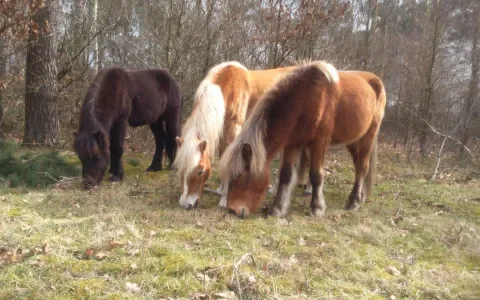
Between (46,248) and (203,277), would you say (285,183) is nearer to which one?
(203,277)

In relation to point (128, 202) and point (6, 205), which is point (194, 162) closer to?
point (128, 202)

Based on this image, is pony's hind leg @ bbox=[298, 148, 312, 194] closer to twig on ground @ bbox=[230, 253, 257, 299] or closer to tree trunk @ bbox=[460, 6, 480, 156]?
twig on ground @ bbox=[230, 253, 257, 299]

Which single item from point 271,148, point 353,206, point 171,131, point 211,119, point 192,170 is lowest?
point 353,206

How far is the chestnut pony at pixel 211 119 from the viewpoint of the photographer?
5312 mm

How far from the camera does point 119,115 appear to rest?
22.5 ft

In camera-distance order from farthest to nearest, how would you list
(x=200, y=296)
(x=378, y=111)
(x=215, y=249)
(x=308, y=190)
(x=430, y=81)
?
1. (x=430, y=81)
2. (x=308, y=190)
3. (x=378, y=111)
4. (x=215, y=249)
5. (x=200, y=296)

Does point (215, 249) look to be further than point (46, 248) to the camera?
Yes

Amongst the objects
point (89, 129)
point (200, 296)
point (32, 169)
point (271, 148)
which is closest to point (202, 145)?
point (271, 148)

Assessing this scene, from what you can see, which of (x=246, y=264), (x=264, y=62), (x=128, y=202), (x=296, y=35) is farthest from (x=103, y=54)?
(x=246, y=264)

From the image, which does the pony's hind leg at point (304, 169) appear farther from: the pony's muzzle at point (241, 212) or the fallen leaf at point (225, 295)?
the fallen leaf at point (225, 295)

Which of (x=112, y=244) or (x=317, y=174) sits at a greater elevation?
(x=317, y=174)

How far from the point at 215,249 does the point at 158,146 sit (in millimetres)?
4632

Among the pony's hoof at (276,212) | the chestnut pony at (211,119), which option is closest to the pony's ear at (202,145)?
the chestnut pony at (211,119)

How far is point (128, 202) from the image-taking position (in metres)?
5.38
